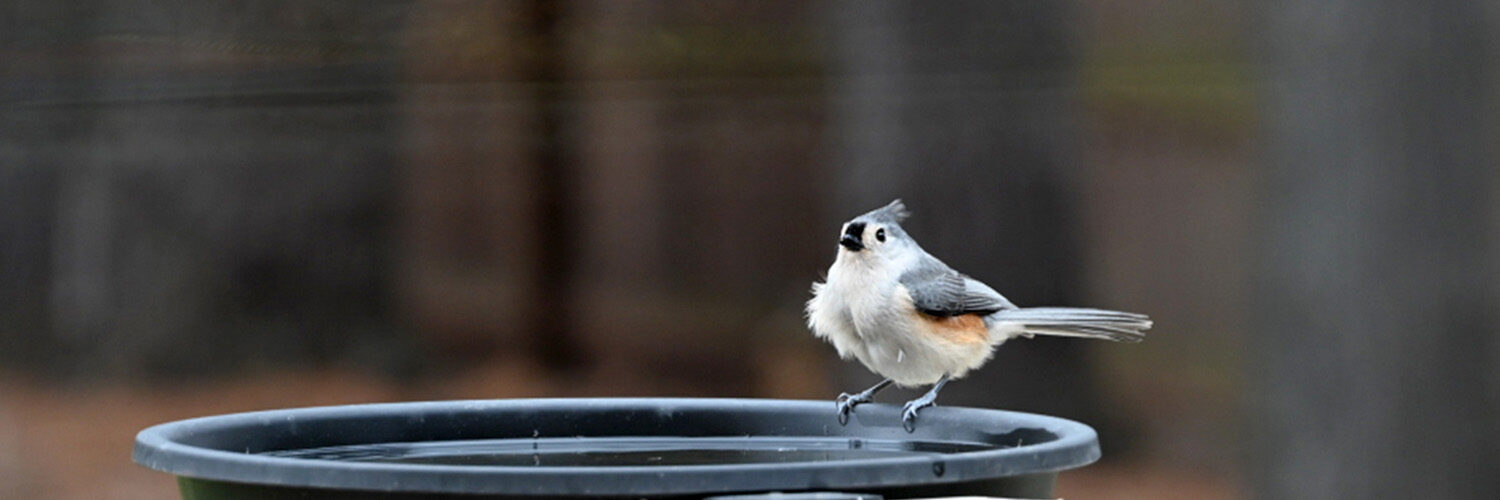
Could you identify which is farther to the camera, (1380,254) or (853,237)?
(853,237)

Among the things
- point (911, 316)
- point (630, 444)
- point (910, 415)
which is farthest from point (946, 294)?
point (630, 444)

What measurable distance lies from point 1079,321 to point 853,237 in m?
0.32

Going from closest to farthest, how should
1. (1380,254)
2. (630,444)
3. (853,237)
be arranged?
(1380,254)
(630,444)
(853,237)

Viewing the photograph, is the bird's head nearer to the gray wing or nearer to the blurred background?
the gray wing

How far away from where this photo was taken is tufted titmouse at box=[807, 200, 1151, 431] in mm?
2344

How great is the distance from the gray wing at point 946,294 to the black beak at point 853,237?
0.07 meters

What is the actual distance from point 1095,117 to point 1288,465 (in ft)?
6.38

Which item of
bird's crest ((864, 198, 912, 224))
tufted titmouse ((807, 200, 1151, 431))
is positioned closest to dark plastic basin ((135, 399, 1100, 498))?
tufted titmouse ((807, 200, 1151, 431))

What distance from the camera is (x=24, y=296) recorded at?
A: 172 inches

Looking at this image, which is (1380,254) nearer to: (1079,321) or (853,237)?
(1079,321)

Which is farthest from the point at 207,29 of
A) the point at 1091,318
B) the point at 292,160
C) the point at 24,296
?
the point at 1091,318

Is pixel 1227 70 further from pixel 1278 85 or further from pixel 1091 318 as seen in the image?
pixel 1278 85

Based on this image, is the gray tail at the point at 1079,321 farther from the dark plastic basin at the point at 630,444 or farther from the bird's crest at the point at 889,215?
the dark plastic basin at the point at 630,444

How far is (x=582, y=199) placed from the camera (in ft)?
14.1
